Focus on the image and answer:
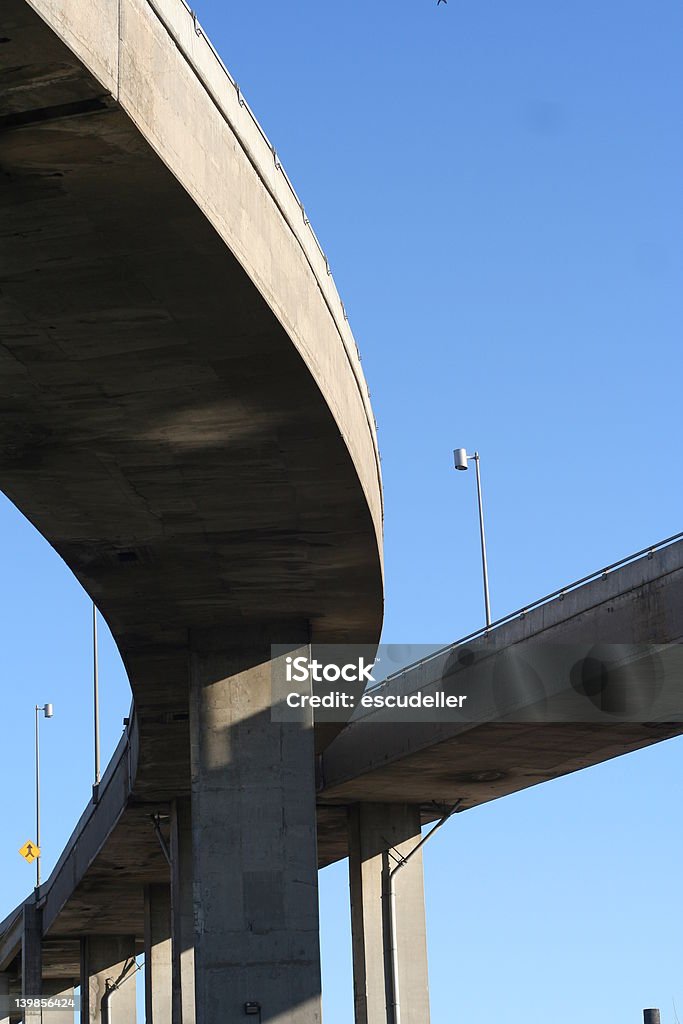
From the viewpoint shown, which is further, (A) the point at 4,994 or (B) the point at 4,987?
(A) the point at 4,994

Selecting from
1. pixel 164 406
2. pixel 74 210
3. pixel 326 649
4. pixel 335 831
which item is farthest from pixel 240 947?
pixel 335 831

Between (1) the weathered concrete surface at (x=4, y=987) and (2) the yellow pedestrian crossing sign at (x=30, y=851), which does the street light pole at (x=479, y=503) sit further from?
(1) the weathered concrete surface at (x=4, y=987)

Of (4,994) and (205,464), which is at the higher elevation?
(205,464)

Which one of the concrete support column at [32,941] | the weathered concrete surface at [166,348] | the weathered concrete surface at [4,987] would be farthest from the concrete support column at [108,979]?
the weathered concrete surface at [166,348]

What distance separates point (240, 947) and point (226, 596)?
18.7ft

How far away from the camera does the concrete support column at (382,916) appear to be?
44469 millimetres

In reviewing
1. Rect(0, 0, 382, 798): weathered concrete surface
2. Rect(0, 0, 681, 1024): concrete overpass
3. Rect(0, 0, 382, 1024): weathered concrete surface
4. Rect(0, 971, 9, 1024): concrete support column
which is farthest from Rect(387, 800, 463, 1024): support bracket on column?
Rect(0, 971, 9, 1024): concrete support column

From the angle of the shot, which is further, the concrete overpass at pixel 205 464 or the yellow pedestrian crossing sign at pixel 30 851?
the yellow pedestrian crossing sign at pixel 30 851

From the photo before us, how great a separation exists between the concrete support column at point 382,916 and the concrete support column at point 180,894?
5.35 metres

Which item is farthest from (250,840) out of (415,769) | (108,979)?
(108,979)

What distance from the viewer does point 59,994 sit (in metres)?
91.2

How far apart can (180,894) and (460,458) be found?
19.5 meters

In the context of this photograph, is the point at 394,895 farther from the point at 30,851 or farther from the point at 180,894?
the point at 30,851

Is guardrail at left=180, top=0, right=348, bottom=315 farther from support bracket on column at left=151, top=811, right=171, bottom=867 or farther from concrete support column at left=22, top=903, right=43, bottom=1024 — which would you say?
concrete support column at left=22, top=903, right=43, bottom=1024
